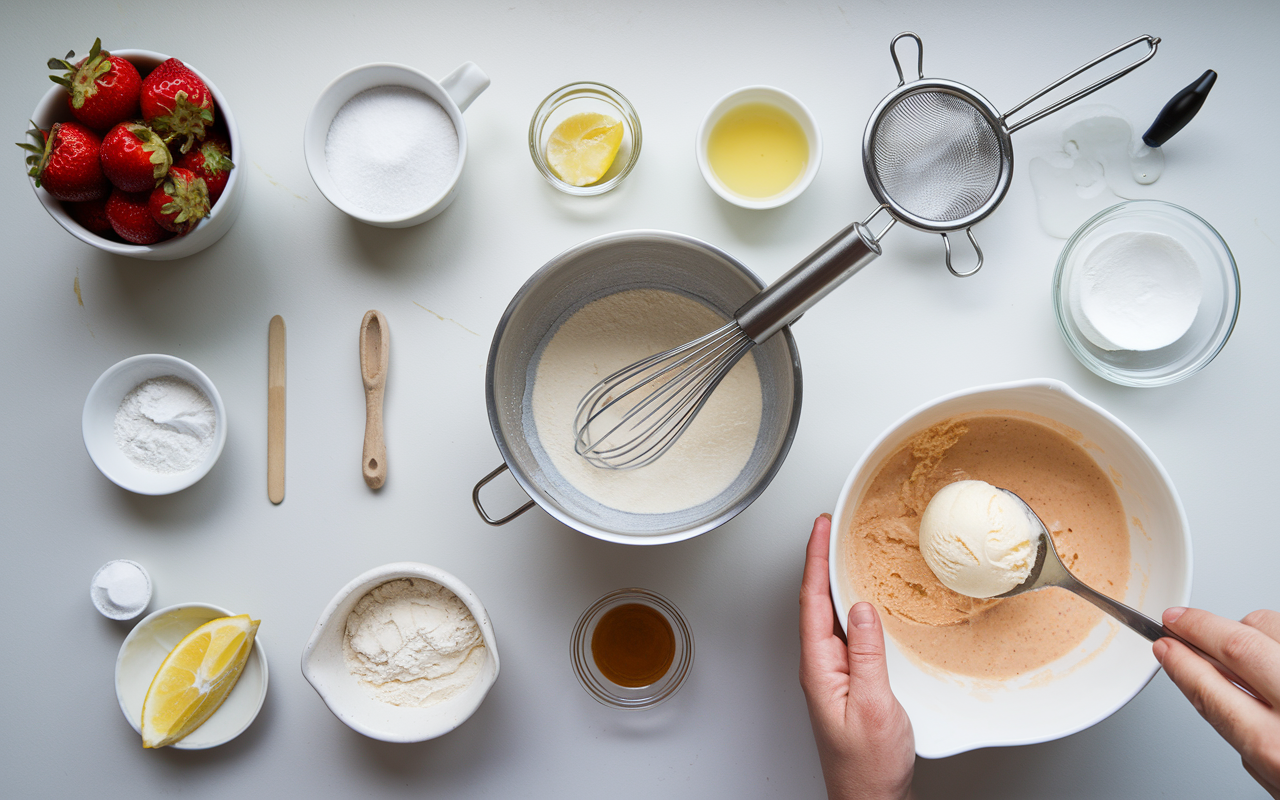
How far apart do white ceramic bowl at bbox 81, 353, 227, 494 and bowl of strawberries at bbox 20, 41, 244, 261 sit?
18cm

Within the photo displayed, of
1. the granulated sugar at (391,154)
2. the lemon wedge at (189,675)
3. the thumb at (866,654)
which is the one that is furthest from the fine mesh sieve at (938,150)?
the lemon wedge at (189,675)

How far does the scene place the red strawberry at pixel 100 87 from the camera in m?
0.96

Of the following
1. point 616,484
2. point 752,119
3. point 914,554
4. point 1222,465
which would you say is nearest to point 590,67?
point 752,119

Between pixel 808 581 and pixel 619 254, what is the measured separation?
545 mm

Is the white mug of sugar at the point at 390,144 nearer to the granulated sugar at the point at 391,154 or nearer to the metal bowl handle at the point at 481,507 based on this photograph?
the granulated sugar at the point at 391,154

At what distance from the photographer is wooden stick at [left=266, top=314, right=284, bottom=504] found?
3.67ft

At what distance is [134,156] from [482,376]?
21.5 inches

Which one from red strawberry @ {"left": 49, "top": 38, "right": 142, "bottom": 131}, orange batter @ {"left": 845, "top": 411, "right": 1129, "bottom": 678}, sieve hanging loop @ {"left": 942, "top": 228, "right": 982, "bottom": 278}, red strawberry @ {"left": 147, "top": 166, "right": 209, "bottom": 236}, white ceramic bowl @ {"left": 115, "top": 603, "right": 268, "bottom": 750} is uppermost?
sieve hanging loop @ {"left": 942, "top": 228, "right": 982, "bottom": 278}

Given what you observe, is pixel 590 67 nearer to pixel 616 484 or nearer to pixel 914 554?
pixel 616 484

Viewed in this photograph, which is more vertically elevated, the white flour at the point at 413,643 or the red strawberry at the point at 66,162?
the red strawberry at the point at 66,162

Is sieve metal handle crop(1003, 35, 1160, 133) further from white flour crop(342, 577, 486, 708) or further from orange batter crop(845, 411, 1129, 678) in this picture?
white flour crop(342, 577, 486, 708)

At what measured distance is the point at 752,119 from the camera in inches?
44.1

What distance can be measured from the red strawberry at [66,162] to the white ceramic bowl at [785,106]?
852mm

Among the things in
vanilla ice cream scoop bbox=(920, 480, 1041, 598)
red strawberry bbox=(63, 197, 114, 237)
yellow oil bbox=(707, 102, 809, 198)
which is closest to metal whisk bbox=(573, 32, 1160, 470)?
yellow oil bbox=(707, 102, 809, 198)
